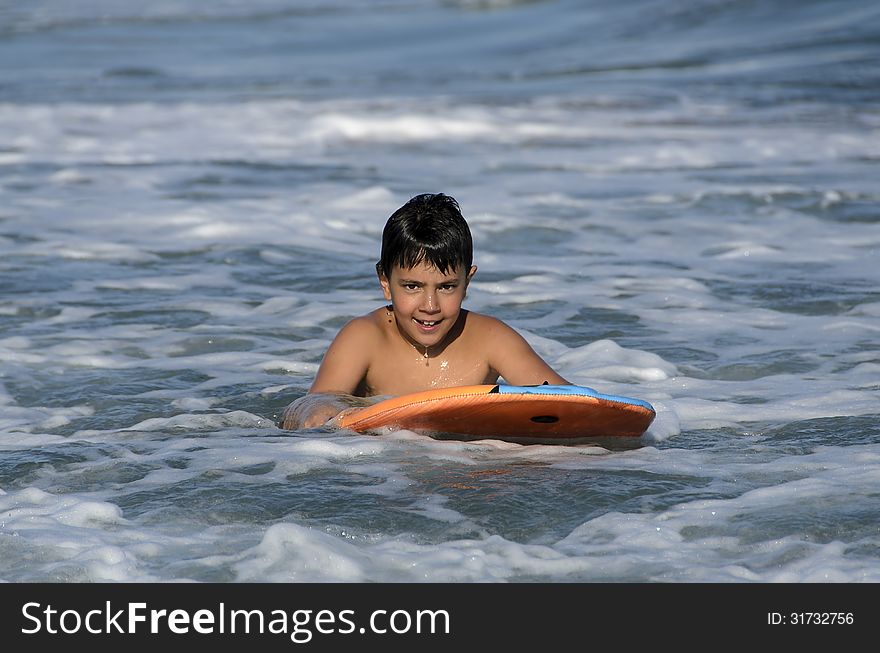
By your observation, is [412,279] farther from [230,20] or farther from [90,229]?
[230,20]

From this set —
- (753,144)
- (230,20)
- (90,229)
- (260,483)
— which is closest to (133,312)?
(90,229)

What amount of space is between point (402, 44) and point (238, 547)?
18.7 m

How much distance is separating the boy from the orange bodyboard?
1.01ft

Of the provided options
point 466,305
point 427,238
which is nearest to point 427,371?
point 427,238

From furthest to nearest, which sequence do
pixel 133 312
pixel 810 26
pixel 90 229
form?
pixel 810 26 → pixel 90 229 → pixel 133 312

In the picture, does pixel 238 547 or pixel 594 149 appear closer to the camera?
pixel 238 547

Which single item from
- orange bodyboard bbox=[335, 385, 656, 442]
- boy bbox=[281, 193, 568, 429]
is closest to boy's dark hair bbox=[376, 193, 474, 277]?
boy bbox=[281, 193, 568, 429]

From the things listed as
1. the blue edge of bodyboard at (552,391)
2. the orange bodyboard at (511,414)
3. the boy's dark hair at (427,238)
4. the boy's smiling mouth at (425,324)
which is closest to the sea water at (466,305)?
the orange bodyboard at (511,414)

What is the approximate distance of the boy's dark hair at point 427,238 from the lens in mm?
4523

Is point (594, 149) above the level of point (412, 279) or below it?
above

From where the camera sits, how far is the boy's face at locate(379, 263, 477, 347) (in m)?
4.57

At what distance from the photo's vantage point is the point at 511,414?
4.24 meters

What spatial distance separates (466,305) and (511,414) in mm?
2531

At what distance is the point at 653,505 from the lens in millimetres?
3818
